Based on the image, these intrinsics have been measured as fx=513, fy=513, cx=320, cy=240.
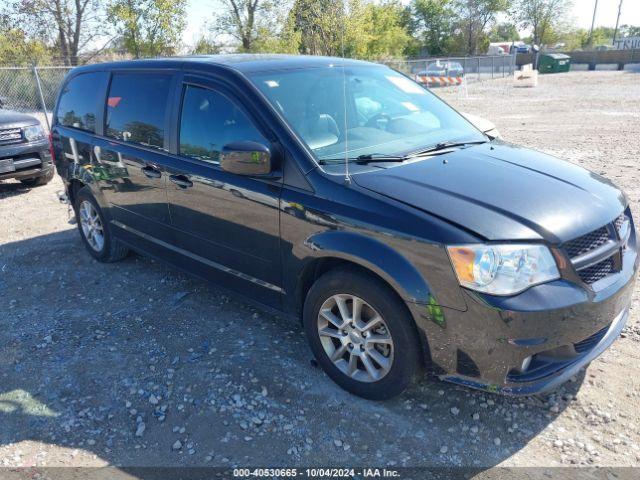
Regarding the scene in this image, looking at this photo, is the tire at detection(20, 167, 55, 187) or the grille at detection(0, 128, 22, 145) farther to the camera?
the tire at detection(20, 167, 55, 187)

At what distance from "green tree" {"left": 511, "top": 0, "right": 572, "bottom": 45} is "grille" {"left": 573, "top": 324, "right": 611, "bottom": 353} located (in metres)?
78.9

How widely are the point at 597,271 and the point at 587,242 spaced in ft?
0.53

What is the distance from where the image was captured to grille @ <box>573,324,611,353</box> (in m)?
2.66

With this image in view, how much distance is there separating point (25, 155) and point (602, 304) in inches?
332

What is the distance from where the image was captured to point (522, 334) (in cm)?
242

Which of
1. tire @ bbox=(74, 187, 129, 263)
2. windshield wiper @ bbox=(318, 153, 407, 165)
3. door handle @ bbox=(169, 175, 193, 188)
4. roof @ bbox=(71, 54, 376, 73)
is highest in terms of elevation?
roof @ bbox=(71, 54, 376, 73)

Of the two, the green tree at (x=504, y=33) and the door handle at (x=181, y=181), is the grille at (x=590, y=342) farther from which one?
the green tree at (x=504, y=33)

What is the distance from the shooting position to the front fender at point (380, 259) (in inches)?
102

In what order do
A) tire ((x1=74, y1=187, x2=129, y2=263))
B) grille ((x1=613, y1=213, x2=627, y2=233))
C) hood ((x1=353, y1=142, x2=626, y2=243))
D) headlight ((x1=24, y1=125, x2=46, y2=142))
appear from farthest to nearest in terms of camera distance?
headlight ((x1=24, y1=125, x2=46, y2=142)) → tire ((x1=74, y1=187, x2=129, y2=263)) → grille ((x1=613, y1=213, x2=627, y2=233)) → hood ((x1=353, y1=142, x2=626, y2=243))

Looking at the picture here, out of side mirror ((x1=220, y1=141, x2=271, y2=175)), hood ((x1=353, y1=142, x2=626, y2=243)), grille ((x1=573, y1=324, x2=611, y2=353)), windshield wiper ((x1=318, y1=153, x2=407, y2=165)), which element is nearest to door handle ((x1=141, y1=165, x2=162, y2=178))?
side mirror ((x1=220, y1=141, x2=271, y2=175))

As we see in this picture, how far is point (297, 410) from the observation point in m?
3.02

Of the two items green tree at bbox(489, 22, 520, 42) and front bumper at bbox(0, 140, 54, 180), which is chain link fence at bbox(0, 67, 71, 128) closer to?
front bumper at bbox(0, 140, 54, 180)

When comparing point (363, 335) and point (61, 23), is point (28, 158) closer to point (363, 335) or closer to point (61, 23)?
point (363, 335)

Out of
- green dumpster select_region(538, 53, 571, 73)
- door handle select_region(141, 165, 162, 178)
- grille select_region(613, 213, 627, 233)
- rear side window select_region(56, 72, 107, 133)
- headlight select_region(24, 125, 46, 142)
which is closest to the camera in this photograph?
grille select_region(613, 213, 627, 233)
